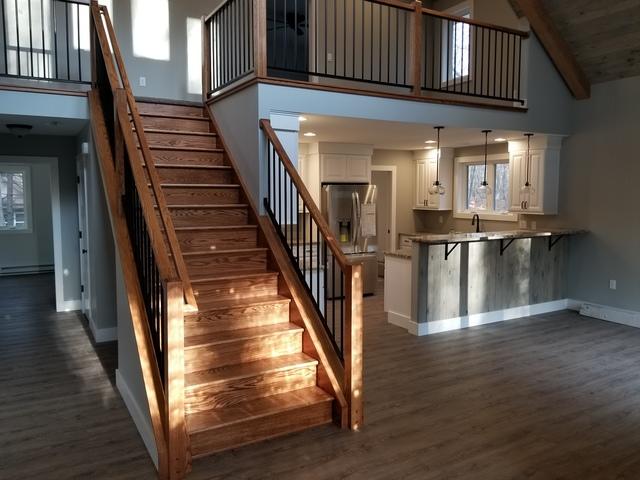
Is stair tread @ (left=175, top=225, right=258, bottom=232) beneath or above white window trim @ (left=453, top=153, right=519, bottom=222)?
beneath

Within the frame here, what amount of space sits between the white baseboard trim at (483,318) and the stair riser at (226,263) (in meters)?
2.10

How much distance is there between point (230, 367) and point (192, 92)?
454 cm

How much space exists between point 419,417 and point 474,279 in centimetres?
270

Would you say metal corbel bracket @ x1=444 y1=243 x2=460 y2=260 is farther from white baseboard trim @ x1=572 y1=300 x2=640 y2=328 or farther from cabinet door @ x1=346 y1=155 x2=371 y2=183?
cabinet door @ x1=346 y1=155 x2=371 y2=183

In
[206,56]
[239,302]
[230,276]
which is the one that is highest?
[206,56]

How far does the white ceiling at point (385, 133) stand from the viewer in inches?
211

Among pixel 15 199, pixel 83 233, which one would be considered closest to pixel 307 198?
pixel 83 233

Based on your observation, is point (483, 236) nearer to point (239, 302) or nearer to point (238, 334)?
point (239, 302)

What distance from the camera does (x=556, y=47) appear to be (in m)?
6.18

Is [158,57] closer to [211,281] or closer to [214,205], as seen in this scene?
[214,205]

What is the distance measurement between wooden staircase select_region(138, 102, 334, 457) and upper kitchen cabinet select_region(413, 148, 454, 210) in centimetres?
438

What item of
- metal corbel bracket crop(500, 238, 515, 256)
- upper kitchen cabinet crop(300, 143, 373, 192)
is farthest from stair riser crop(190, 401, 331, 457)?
Answer: upper kitchen cabinet crop(300, 143, 373, 192)

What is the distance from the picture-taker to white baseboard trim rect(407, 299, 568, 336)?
5.57 meters

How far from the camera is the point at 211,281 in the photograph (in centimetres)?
394
